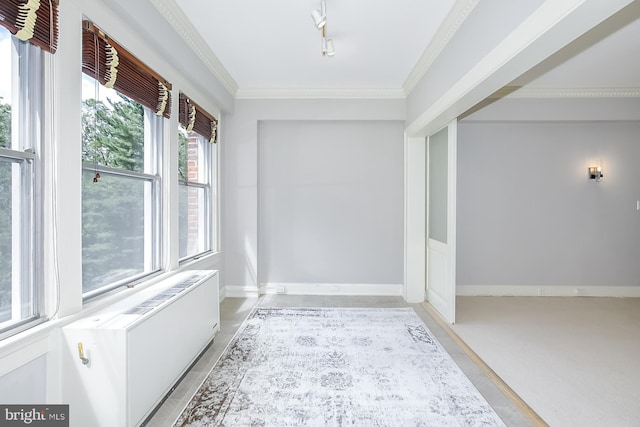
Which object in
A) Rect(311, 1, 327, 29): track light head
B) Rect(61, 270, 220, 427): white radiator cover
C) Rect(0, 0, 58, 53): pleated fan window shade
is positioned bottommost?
Rect(61, 270, 220, 427): white radiator cover

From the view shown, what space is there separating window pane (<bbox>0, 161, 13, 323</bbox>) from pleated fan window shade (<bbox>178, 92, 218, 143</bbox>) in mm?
1849

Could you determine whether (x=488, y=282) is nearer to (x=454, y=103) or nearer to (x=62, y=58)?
(x=454, y=103)

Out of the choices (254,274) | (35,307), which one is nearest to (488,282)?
(254,274)

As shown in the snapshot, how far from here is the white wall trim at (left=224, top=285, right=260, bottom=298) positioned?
459 cm

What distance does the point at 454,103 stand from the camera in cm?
289

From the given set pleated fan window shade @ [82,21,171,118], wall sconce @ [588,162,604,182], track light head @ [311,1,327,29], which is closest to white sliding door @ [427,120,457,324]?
track light head @ [311,1,327,29]

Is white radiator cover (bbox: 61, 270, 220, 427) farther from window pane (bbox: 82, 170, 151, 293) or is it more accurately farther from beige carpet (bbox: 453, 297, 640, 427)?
beige carpet (bbox: 453, 297, 640, 427)

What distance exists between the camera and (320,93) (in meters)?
4.50

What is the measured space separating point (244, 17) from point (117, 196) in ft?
5.77

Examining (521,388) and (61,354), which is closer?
(61,354)

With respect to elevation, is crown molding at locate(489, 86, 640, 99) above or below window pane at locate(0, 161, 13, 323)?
above

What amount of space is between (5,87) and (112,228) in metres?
1.05

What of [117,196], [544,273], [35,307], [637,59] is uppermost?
[637,59]

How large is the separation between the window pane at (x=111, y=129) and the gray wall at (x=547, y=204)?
13.2ft
